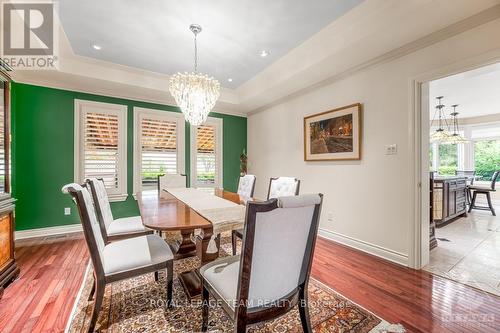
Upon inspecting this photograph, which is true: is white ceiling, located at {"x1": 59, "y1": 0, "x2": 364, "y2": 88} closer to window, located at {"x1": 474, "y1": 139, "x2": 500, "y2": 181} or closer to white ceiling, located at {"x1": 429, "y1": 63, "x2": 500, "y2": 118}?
white ceiling, located at {"x1": 429, "y1": 63, "x2": 500, "y2": 118}

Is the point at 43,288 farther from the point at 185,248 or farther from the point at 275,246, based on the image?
the point at 275,246

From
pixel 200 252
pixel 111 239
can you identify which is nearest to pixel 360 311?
pixel 200 252

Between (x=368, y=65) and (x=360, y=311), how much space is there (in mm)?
2818

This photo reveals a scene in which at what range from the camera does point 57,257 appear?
275cm

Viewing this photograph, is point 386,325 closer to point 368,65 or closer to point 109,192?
point 368,65

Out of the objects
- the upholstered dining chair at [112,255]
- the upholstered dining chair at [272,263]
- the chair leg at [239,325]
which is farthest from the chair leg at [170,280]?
the chair leg at [239,325]

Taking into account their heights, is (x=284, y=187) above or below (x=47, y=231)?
above

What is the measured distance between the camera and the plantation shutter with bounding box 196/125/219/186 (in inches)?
191

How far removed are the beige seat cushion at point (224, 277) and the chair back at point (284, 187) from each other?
113 cm

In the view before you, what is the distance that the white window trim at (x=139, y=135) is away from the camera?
419 centimetres

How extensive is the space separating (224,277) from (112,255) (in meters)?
0.98

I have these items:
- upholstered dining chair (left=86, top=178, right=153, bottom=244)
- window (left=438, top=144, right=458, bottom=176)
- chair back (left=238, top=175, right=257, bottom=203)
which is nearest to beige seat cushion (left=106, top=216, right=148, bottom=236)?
upholstered dining chair (left=86, top=178, right=153, bottom=244)

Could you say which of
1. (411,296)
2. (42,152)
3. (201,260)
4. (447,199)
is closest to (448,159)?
(447,199)

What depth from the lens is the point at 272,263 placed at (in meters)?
1.12
